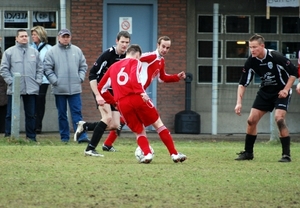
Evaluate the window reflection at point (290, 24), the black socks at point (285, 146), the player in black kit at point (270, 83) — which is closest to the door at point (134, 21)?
the window reflection at point (290, 24)

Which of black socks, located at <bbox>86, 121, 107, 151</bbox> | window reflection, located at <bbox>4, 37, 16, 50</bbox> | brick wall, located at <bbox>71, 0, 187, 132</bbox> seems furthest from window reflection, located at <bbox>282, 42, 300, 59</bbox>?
black socks, located at <bbox>86, 121, 107, 151</bbox>

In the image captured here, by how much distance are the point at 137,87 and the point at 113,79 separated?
0.47 m

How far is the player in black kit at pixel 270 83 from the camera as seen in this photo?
1381 centimetres

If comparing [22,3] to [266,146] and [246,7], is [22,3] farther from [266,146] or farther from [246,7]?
[266,146]

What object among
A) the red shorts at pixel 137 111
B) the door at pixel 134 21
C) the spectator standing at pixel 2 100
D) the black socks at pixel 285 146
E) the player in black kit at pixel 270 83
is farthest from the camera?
the door at pixel 134 21

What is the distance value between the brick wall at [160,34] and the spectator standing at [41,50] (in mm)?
1339

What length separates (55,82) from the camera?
Result: 18.0 m

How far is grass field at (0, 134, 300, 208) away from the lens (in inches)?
371

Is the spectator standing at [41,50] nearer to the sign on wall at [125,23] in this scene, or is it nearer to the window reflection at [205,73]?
the sign on wall at [125,23]

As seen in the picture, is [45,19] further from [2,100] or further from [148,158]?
[148,158]

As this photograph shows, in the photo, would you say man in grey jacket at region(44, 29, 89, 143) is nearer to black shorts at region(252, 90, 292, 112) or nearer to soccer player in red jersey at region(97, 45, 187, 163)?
black shorts at region(252, 90, 292, 112)

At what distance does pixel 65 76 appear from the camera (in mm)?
18109

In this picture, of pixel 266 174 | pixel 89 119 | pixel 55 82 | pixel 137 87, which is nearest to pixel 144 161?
pixel 137 87

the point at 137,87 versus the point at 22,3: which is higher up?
the point at 22,3
